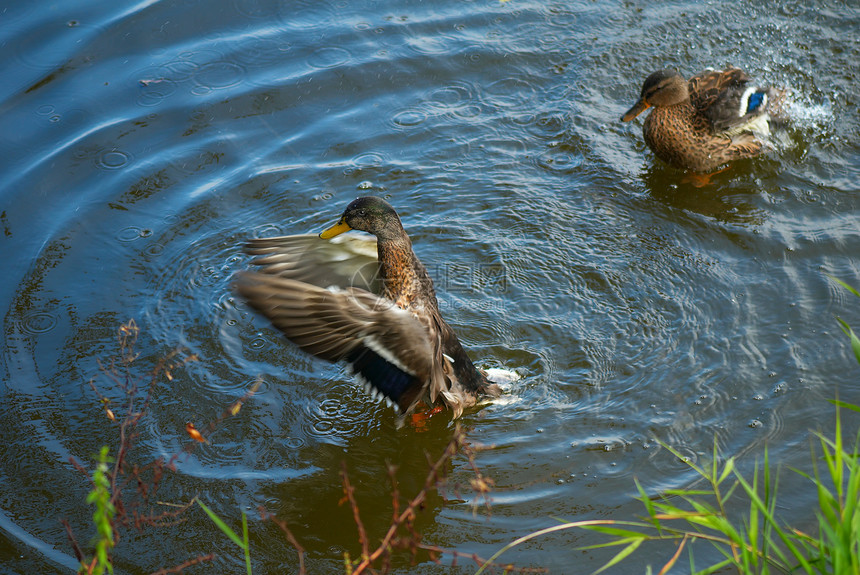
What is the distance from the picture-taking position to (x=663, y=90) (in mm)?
5613

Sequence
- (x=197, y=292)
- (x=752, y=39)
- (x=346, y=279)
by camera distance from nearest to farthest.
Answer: (x=346, y=279) → (x=197, y=292) → (x=752, y=39)

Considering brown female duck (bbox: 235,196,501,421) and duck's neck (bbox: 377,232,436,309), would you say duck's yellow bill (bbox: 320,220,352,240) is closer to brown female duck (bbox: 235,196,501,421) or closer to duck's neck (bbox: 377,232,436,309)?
brown female duck (bbox: 235,196,501,421)

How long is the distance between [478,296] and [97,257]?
254 centimetres

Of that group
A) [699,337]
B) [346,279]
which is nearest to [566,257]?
[699,337]

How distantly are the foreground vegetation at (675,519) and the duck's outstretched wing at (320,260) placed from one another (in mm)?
708

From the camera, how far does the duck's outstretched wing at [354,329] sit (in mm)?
3184

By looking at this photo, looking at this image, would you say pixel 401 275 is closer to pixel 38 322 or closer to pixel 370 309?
pixel 370 309

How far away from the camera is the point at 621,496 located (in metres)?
3.58

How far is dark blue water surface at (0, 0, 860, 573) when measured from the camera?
3721 millimetres

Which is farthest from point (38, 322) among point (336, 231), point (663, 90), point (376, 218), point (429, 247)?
point (663, 90)

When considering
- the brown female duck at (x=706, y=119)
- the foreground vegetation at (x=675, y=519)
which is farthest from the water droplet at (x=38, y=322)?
the brown female duck at (x=706, y=119)

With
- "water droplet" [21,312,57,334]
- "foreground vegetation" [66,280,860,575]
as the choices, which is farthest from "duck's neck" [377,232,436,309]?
"water droplet" [21,312,57,334]

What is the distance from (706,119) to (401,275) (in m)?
2.97

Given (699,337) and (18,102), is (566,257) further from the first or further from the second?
(18,102)
